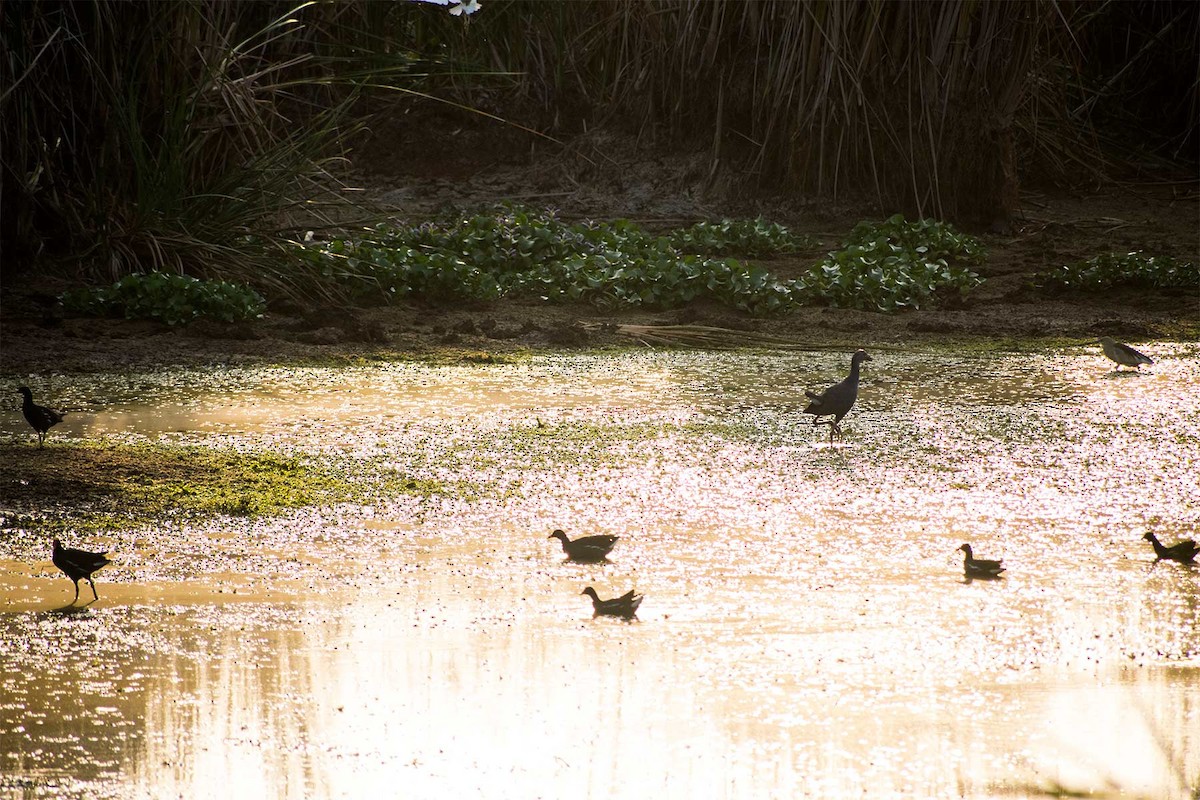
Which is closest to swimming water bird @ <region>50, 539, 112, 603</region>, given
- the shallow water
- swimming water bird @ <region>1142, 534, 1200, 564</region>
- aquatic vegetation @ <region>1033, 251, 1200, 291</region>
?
the shallow water

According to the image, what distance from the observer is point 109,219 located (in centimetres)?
964

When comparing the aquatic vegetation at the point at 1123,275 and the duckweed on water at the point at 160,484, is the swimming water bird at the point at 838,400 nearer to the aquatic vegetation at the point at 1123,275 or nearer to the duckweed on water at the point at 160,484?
the duckweed on water at the point at 160,484

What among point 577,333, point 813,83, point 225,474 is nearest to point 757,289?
point 577,333

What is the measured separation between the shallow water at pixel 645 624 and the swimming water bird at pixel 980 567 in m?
0.05

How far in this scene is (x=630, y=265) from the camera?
10.3 metres

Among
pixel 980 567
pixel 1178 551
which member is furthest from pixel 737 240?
pixel 980 567

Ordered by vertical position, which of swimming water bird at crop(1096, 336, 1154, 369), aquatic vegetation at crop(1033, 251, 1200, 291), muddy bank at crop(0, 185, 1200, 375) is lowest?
muddy bank at crop(0, 185, 1200, 375)

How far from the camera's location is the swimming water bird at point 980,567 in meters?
4.39

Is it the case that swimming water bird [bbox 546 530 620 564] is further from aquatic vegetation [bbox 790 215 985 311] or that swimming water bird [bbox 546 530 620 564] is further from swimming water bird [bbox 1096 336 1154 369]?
aquatic vegetation [bbox 790 215 985 311]

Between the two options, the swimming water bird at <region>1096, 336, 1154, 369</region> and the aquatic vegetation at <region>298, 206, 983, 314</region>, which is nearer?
the swimming water bird at <region>1096, 336, 1154, 369</region>

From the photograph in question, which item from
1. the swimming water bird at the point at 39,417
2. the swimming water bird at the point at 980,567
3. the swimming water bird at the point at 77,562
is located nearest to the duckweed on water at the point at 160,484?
the swimming water bird at the point at 39,417

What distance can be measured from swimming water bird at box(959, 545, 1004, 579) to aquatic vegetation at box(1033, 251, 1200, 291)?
6.62 metres

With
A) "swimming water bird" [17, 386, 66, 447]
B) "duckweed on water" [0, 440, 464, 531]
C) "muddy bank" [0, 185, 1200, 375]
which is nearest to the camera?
"duckweed on water" [0, 440, 464, 531]

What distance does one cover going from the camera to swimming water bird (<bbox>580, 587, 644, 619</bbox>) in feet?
13.4
